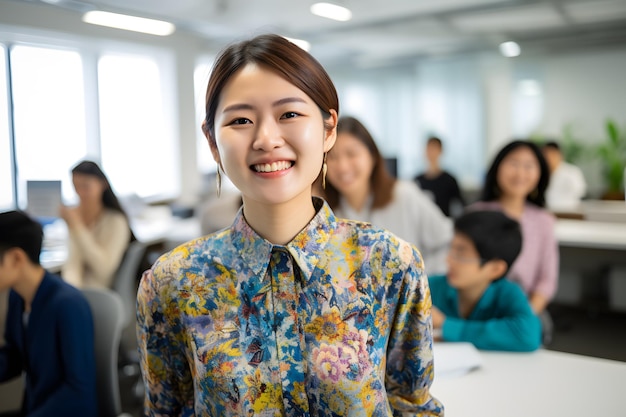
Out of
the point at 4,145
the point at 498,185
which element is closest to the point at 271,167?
→ the point at 4,145

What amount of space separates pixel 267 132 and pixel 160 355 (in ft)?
1.39

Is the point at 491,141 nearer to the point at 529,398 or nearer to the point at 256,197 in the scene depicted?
the point at 529,398

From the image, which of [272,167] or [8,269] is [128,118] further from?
[272,167]

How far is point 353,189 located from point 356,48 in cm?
482

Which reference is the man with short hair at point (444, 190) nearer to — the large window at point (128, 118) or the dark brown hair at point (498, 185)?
the dark brown hair at point (498, 185)

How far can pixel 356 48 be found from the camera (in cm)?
658

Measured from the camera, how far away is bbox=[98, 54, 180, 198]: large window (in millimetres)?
1964

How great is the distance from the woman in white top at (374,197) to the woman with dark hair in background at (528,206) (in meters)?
0.31

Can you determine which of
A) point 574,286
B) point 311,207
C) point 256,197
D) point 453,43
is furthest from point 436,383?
point 453,43

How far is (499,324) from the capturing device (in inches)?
63.9

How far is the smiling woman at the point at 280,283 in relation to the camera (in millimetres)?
809

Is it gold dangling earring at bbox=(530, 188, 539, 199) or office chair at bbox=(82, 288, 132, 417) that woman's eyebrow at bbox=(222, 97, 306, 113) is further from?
gold dangling earring at bbox=(530, 188, 539, 199)

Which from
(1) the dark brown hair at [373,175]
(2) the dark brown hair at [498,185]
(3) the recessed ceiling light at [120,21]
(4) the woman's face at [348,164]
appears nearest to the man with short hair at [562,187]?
(2) the dark brown hair at [498,185]

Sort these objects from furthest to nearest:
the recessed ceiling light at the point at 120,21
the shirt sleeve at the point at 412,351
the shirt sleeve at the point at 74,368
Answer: the recessed ceiling light at the point at 120,21 < the shirt sleeve at the point at 74,368 < the shirt sleeve at the point at 412,351
